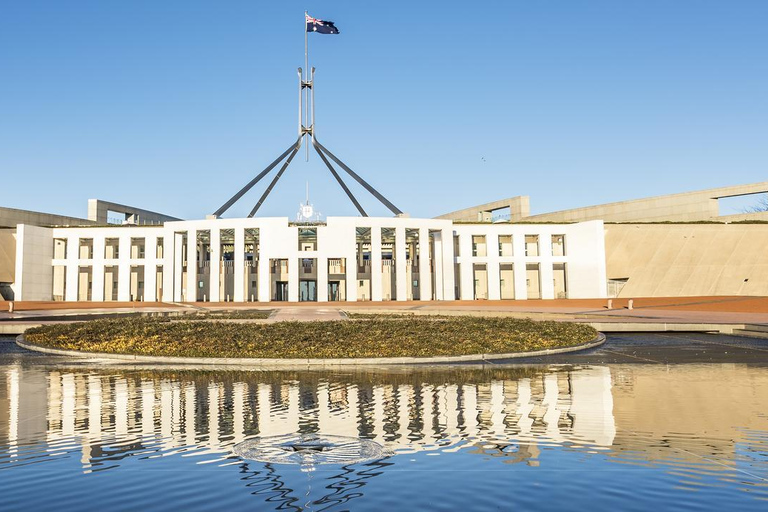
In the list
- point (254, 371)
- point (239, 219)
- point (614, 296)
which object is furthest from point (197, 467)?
point (614, 296)

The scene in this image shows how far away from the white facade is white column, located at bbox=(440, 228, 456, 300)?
99 mm

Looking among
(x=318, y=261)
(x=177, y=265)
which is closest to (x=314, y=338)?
(x=318, y=261)

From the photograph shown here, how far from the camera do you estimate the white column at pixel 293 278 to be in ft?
186

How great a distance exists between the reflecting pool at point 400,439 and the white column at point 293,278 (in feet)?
142

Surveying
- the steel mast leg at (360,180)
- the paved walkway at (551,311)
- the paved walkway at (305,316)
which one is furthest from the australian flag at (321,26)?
the paved walkway at (305,316)

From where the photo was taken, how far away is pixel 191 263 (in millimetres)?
58375

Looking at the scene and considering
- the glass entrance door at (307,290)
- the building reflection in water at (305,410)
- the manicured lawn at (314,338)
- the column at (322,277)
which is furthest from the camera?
the glass entrance door at (307,290)

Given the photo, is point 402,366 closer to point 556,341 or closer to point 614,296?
point 556,341

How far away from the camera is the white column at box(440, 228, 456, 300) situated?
58.9m

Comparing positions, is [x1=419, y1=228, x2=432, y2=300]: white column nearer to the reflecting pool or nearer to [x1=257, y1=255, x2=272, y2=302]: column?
[x1=257, y1=255, x2=272, y2=302]: column

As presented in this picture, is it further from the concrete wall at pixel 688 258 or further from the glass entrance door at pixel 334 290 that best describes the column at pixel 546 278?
the glass entrance door at pixel 334 290

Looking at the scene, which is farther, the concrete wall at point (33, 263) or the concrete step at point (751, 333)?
the concrete wall at point (33, 263)

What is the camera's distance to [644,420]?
857cm

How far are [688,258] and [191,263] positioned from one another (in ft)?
162
